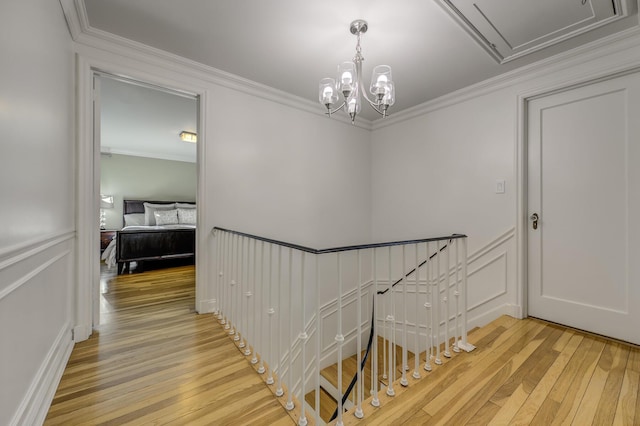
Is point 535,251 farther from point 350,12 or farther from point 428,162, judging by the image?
point 350,12

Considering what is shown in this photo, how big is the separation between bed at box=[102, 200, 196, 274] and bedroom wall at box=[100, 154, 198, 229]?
0.27 meters

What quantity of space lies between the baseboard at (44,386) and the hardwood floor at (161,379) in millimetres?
45

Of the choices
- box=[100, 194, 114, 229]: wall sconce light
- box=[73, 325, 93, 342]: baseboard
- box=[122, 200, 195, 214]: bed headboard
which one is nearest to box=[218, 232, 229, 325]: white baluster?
box=[73, 325, 93, 342]: baseboard

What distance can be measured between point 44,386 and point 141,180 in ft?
19.2

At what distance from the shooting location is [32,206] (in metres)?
1.21

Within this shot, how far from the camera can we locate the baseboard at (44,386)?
1108mm

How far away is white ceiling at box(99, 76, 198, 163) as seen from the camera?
312 cm

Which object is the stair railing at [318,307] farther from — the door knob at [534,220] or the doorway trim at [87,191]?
the doorway trim at [87,191]

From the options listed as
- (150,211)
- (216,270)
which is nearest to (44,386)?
(216,270)

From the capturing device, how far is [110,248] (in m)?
4.69

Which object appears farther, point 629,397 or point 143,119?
point 143,119

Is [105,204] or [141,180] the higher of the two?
[141,180]

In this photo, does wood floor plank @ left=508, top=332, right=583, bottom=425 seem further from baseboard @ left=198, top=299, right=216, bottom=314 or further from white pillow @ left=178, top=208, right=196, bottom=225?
white pillow @ left=178, top=208, right=196, bottom=225

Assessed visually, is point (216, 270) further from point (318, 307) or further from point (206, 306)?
point (318, 307)
